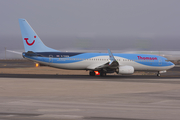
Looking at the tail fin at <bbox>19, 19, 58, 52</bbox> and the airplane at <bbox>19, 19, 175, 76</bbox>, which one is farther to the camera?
the tail fin at <bbox>19, 19, 58, 52</bbox>

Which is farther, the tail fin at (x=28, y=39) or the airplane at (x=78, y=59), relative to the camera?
the tail fin at (x=28, y=39)

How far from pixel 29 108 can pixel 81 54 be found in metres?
28.6

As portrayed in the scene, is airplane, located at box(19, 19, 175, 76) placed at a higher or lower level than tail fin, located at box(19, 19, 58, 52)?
lower

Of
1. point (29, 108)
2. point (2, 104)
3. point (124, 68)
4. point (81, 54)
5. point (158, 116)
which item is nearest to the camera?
point (158, 116)

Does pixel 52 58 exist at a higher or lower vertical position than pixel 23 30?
lower

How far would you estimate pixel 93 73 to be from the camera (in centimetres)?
4184

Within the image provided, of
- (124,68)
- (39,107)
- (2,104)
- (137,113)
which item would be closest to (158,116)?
(137,113)

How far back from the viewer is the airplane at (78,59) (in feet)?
128

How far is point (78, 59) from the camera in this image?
40.3 meters

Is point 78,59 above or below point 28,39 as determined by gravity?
below

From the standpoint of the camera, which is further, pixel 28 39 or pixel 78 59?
pixel 78 59

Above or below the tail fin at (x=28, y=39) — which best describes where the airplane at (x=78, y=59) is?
below

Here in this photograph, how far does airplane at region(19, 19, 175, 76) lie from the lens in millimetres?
39156

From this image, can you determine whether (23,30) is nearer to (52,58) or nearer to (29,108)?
(52,58)
